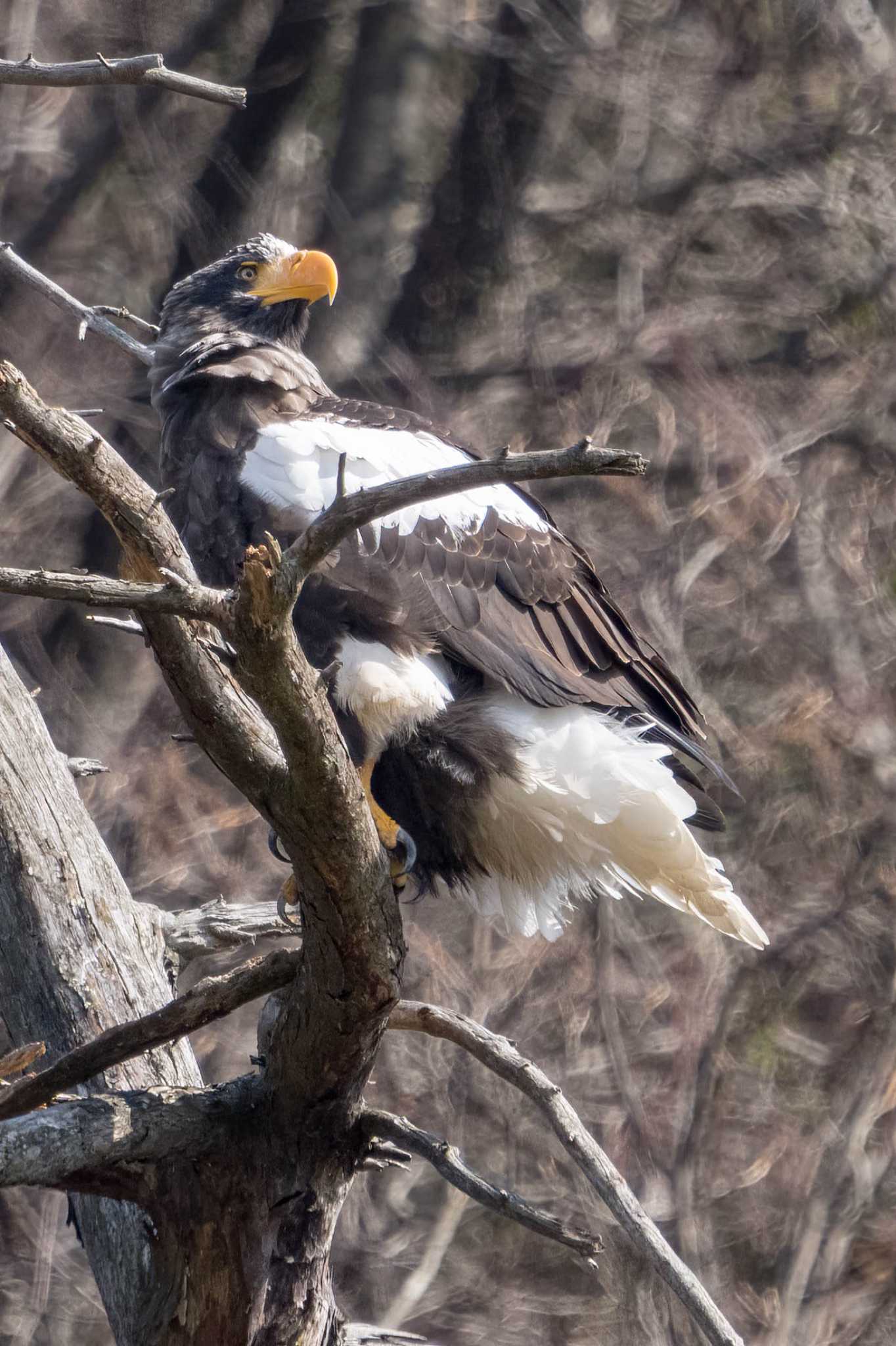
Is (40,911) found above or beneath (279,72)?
beneath

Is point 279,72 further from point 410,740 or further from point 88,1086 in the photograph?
point 88,1086

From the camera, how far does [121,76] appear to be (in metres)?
2.29

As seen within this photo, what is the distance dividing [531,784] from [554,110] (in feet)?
15.2

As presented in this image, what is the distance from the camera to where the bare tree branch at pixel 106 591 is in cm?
160

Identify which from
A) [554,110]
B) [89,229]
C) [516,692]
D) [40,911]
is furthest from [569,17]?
[40,911]

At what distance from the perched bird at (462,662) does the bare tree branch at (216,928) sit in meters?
0.35

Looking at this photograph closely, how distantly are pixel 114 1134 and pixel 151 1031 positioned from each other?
17 centimetres

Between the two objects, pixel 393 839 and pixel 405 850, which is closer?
pixel 393 839

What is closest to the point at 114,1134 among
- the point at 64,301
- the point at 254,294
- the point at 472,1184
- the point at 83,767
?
the point at 472,1184

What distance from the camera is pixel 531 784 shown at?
10.4 ft

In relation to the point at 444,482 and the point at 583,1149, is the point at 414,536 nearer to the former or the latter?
the point at 583,1149

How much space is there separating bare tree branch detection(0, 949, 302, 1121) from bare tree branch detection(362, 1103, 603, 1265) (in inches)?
12.8

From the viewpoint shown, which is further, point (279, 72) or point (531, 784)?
point (279, 72)

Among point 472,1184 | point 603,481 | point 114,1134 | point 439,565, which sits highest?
point 439,565
